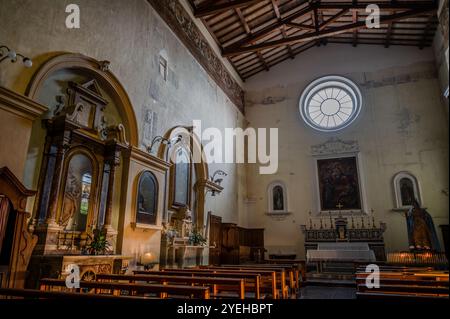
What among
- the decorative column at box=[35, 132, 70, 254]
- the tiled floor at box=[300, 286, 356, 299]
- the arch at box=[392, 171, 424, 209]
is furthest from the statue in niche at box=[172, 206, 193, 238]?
the arch at box=[392, 171, 424, 209]

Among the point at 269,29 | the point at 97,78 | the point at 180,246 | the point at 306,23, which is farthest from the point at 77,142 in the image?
the point at 306,23

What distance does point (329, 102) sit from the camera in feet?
51.9

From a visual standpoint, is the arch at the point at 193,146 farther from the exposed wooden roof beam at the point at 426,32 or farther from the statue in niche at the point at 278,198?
the exposed wooden roof beam at the point at 426,32

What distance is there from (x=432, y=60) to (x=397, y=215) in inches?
268

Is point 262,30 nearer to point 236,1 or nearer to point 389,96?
point 236,1

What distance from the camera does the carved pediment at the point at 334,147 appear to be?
14406 millimetres

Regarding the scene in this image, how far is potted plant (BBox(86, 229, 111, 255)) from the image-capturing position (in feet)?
19.2

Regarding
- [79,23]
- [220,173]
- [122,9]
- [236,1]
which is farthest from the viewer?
[220,173]

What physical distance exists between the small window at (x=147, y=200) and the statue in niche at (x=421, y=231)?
889cm

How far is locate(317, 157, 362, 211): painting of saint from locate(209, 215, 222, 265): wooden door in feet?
16.6

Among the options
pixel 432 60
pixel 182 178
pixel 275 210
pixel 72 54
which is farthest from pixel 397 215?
pixel 72 54

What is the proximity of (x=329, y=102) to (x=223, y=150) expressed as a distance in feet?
20.3

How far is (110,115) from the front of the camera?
23.9ft

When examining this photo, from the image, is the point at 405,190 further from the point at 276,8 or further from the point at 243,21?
the point at 243,21
